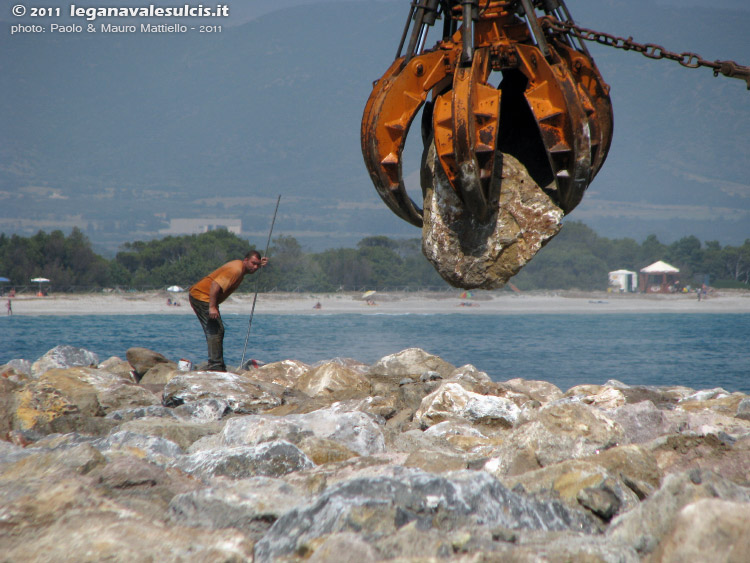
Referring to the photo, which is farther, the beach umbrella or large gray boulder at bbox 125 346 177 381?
the beach umbrella

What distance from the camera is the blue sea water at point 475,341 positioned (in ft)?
83.3

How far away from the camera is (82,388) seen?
523 centimetres

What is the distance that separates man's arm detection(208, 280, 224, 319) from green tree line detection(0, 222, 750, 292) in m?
42.1

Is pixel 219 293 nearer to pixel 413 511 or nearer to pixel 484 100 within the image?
pixel 484 100

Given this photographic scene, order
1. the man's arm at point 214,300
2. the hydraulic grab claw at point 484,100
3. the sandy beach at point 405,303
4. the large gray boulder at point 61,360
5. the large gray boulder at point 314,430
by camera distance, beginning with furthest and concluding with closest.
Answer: the sandy beach at point 405,303 < the large gray boulder at point 61,360 < the man's arm at point 214,300 < the hydraulic grab claw at point 484,100 < the large gray boulder at point 314,430

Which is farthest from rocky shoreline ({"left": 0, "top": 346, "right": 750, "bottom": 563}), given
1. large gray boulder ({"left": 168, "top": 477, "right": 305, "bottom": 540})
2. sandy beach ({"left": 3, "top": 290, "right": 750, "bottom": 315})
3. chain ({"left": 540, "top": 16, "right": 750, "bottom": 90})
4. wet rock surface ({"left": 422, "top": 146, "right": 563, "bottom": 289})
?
sandy beach ({"left": 3, "top": 290, "right": 750, "bottom": 315})

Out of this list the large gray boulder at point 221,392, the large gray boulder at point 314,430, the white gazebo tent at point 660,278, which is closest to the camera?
the large gray boulder at point 314,430

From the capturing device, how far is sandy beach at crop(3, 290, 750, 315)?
44031mm

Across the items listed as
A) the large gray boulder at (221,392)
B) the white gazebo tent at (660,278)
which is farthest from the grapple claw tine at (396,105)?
the white gazebo tent at (660,278)

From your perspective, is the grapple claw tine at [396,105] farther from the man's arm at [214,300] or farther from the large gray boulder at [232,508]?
the man's arm at [214,300]

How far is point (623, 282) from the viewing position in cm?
7100

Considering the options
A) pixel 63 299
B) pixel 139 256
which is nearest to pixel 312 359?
pixel 63 299

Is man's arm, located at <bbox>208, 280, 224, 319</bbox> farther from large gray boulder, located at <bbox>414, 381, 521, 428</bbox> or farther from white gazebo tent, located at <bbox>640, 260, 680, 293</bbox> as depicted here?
white gazebo tent, located at <bbox>640, 260, 680, 293</bbox>

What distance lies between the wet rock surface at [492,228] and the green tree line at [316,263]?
1769 inches
